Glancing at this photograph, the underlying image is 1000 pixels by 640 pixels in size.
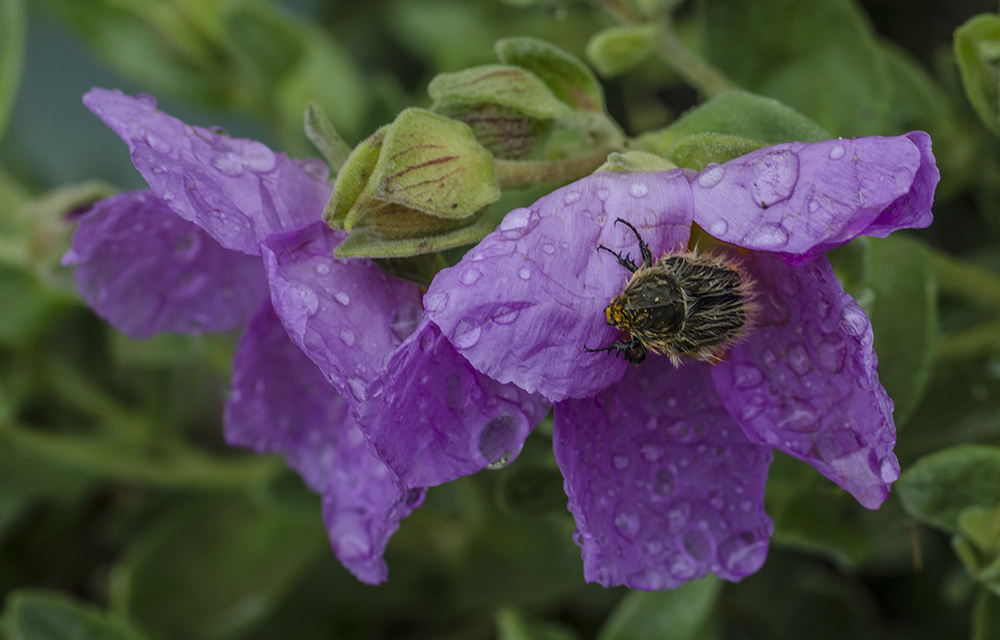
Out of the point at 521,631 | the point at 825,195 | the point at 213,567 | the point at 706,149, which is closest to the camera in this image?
the point at 825,195

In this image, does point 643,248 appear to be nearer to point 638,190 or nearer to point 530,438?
point 638,190

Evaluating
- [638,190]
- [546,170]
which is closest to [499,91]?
[546,170]

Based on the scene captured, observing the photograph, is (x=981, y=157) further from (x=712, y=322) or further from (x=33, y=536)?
(x=33, y=536)

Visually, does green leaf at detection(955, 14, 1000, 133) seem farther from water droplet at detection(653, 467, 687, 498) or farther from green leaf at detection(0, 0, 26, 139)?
green leaf at detection(0, 0, 26, 139)

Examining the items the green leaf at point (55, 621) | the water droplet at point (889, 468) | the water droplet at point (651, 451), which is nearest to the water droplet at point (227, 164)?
the water droplet at point (651, 451)

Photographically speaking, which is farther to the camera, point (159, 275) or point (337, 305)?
point (159, 275)

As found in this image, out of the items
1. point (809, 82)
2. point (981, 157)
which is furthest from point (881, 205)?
point (981, 157)

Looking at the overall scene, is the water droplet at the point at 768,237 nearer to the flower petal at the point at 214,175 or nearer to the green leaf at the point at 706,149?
the green leaf at the point at 706,149
